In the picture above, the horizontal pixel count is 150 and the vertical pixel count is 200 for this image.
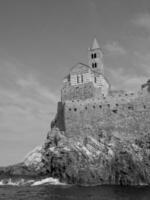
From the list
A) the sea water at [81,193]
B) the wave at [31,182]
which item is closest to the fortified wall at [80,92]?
the wave at [31,182]

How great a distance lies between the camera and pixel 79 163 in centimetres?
3659

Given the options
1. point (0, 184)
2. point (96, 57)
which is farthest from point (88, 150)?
point (96, 57)

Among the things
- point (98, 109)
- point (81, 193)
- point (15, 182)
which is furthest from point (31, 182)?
point (98, 109)

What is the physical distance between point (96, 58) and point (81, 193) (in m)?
33.5

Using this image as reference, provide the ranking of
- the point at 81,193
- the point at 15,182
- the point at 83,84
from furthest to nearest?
1. the point at 83,84
2. the point at 15,182
3. the point at 81,193

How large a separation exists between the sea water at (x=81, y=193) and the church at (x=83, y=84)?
1941 cm

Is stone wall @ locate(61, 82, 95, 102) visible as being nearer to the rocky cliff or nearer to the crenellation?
the crenellation

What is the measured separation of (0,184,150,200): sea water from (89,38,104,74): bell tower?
28.3 meters

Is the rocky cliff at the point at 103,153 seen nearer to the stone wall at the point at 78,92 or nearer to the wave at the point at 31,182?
the wave at the point at 31,182

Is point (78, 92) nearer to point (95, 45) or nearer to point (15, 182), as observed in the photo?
point (95, 45)

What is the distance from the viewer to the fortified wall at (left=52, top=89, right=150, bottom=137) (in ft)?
139

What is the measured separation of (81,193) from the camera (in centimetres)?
2816

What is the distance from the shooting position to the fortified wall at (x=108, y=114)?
42.2m

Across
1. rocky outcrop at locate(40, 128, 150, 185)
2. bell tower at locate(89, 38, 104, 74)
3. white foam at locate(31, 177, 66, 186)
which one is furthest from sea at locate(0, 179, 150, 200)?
bell tower at locate(89, 38, 104, 74)
